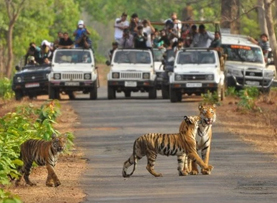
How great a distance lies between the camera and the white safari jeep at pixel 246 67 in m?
41.2

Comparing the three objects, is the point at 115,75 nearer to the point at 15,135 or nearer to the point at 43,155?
the point at 15,135

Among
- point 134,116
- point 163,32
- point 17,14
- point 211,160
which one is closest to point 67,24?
point 17,14

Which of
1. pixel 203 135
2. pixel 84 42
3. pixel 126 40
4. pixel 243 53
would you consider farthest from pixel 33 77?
pixel 203 135

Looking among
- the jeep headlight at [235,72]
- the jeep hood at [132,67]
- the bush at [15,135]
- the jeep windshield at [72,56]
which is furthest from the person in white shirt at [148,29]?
the bush at [15,135]

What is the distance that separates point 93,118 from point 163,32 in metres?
12.4

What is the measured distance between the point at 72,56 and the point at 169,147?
2281 cm

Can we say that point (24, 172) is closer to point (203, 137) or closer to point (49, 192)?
point (49, 192)

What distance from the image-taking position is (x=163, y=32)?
42500 mm

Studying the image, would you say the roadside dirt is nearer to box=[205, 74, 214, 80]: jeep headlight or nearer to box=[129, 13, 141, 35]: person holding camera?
box=[205, 74, 214, 80]: jeep headlight

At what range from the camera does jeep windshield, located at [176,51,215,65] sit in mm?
37594

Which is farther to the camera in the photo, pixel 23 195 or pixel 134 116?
pixel 134 116

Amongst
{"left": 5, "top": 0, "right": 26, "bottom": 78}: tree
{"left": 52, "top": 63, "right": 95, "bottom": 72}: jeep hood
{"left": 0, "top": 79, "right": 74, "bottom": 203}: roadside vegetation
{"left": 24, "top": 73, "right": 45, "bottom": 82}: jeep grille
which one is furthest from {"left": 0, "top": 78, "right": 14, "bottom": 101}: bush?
{"left": 0, "top": 79, "right": 74, "bottom": 203}: roadside vegetation

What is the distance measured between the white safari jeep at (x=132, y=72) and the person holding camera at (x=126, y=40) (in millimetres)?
525

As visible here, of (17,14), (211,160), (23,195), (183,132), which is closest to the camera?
(23,195)
